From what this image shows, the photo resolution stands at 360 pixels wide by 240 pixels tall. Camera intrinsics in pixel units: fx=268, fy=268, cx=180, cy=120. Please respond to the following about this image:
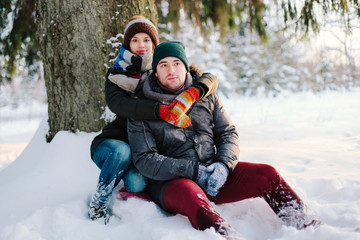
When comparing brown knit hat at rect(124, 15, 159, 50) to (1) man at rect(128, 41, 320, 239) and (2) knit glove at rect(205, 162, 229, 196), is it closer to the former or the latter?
(1) man at rect(128, 41, 320, 239)

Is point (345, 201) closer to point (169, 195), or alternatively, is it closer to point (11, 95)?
point (169, 195)

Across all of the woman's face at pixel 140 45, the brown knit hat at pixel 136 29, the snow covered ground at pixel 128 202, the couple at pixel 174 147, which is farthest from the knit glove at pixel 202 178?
the brown knit hat at pixel 136 29

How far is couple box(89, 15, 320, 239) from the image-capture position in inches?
69.9

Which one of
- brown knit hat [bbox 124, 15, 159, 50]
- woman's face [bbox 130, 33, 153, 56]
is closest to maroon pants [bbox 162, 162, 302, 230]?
woman's face [bbox 130, 33, 153, 56]

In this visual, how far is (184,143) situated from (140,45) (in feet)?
2.90

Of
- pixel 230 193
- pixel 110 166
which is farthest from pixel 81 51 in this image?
pixel 230 193

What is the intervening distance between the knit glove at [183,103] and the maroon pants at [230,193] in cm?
43

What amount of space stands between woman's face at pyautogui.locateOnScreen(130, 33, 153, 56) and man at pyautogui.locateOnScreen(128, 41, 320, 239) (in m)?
0.24

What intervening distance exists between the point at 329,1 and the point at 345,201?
7.67 feet

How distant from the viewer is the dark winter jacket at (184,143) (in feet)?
5.89

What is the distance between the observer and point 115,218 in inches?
73.9

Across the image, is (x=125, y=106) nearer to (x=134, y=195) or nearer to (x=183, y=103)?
(x=183, y=103)

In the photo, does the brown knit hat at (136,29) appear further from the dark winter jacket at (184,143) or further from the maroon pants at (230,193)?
the maroon pants at (230,193)

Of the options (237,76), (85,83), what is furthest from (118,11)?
(237,76)
